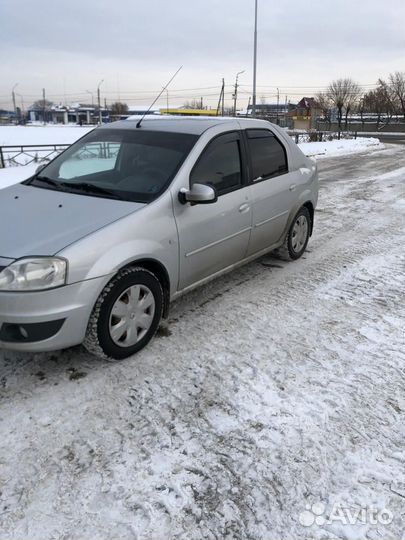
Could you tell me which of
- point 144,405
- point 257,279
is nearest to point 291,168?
point 257,279

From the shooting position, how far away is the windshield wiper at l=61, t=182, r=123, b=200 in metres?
3.54

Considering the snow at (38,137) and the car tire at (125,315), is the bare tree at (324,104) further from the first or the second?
the car tire at (125,315)

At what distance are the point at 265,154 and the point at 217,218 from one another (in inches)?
47.4

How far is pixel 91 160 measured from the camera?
429cm

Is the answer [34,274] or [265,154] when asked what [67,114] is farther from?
[34,274]

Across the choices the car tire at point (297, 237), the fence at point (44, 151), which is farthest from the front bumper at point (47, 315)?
the car tire at point (297, 237)

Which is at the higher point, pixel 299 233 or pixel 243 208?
pixel 243 208

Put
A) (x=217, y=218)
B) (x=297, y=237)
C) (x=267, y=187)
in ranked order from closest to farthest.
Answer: (x=217, y=218) < (x=267, y=187) < (x=297, y=237)

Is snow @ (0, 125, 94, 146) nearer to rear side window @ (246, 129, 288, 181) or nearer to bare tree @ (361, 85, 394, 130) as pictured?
rear side window @ (246, 129, 288, 181)

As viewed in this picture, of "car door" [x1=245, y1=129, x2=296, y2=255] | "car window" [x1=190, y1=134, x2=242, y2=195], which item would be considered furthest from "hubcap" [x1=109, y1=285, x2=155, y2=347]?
"car door" [x1=245, y1=129, x2=296, y2=255]

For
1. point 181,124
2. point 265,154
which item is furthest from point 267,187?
point 181,124

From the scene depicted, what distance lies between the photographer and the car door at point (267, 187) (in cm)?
444

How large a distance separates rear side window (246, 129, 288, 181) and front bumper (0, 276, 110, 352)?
7.26 ft

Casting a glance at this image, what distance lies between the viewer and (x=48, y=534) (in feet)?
6.52
